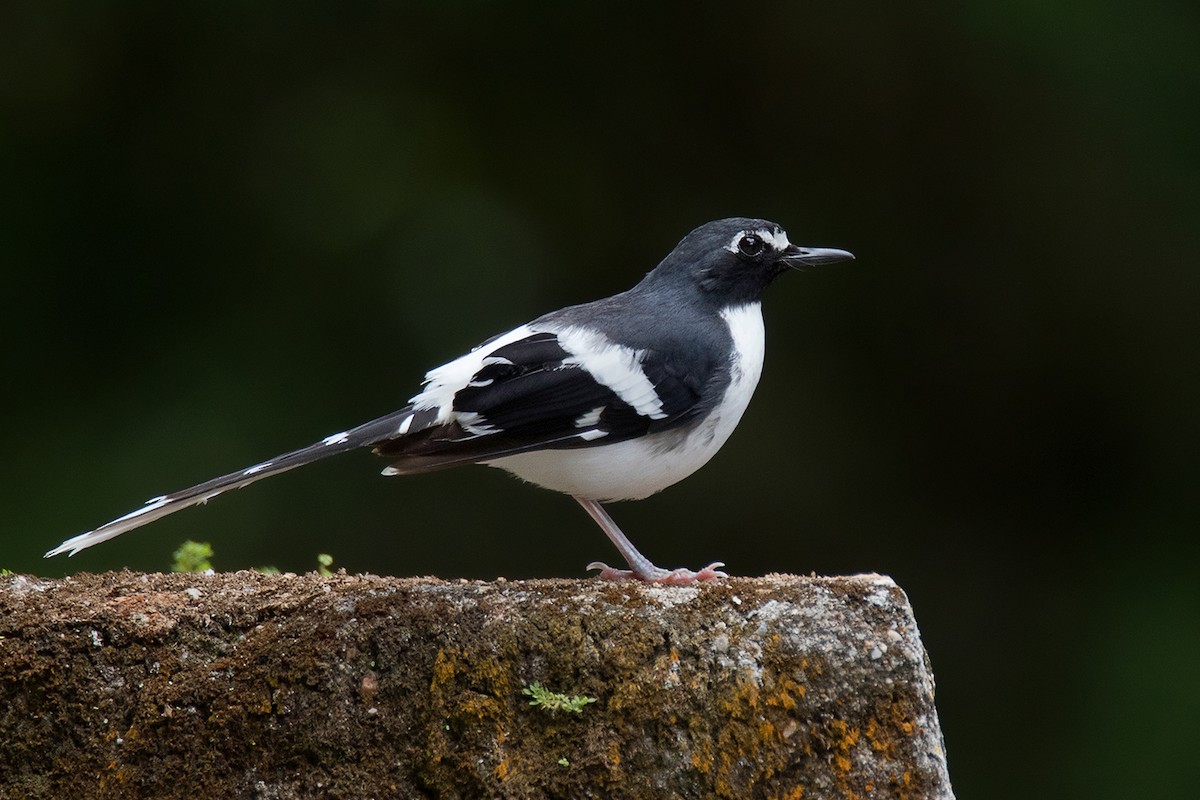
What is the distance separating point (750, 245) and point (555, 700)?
226 centimetres

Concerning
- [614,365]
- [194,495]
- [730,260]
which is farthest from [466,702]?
[730,260]

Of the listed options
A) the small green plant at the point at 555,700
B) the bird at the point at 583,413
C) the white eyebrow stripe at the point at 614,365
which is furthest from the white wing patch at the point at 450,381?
the small green plant at the point at 555,700

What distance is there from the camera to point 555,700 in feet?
8.95

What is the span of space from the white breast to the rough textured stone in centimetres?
106

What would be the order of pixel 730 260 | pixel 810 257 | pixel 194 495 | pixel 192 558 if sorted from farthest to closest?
1. pixel 810 257
2. pixel 730 260
3. pixel 192 558
4. pixel 194 495

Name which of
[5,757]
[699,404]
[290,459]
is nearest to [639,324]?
[699,404]

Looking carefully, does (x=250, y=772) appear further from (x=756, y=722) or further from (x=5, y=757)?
(x=756, y=722)

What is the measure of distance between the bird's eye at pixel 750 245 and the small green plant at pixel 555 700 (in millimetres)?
2190

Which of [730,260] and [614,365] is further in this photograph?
[730,260]

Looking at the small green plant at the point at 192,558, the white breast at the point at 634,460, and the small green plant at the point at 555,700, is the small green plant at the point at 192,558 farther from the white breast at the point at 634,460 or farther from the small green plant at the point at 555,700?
the small green plant at the point at 555,700

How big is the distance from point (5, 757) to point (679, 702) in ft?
4.70

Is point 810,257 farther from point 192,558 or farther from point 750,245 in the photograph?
point 192,558

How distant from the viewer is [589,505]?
4.21m

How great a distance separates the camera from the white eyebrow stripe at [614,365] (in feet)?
12.7
